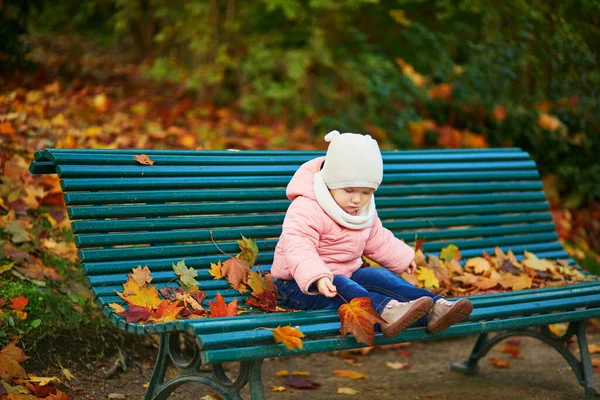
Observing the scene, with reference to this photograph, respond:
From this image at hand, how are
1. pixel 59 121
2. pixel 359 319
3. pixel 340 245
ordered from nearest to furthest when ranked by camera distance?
pixel 359 319 < pixel 340 245 < pixel 59 121

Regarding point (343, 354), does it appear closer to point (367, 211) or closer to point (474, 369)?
point (474, 369)

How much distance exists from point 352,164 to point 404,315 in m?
0.68

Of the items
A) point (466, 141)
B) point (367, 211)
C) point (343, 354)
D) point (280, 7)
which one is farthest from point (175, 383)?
point (280, 7)

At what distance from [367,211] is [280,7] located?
5026 mm

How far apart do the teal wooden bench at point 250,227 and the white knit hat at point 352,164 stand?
563mm

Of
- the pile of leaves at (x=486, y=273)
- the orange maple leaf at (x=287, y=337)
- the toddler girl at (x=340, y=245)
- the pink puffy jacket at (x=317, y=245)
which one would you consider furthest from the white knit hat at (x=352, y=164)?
the pile of leaves at (x=486, y=273)

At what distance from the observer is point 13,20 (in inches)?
294

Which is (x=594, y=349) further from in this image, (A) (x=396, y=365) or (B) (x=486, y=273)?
(A) (x=396, y=365)

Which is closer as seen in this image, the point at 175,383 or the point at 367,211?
the point at 175,383

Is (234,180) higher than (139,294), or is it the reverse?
(234,180)

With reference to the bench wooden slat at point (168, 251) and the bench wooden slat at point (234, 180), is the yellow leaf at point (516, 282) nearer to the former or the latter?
the bench wooden slat at point (168, 251)

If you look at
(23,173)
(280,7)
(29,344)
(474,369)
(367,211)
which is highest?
(280,7)

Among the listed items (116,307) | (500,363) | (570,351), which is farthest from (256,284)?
(500,363)

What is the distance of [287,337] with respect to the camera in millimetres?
2857
